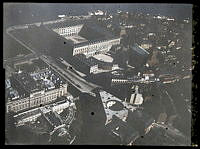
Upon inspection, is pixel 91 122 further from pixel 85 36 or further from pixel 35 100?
pixel 85 36

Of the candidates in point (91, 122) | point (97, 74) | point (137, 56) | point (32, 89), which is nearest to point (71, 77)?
point (97, 74)

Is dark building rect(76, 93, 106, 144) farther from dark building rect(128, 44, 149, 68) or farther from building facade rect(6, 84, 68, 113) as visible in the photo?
dark building rect(128, 44, 149, 68)

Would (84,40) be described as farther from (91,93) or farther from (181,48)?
(181,48)

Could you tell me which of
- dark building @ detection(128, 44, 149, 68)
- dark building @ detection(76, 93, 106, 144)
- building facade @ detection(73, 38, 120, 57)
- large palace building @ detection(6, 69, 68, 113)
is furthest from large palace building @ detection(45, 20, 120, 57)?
dark building @ detection(76, 93, 106, 144)

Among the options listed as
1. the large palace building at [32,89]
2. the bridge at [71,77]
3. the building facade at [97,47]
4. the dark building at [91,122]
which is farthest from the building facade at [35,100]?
the building facade at [97,47]

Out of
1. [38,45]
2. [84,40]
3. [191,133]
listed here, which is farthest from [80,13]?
[191,133]

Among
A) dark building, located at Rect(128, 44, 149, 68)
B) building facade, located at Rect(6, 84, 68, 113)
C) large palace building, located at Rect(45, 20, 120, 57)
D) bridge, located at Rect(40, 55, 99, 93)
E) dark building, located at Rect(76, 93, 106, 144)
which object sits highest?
large palace building, located at Rect(45, 20, 120, 57)

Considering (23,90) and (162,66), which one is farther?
(162,66)
